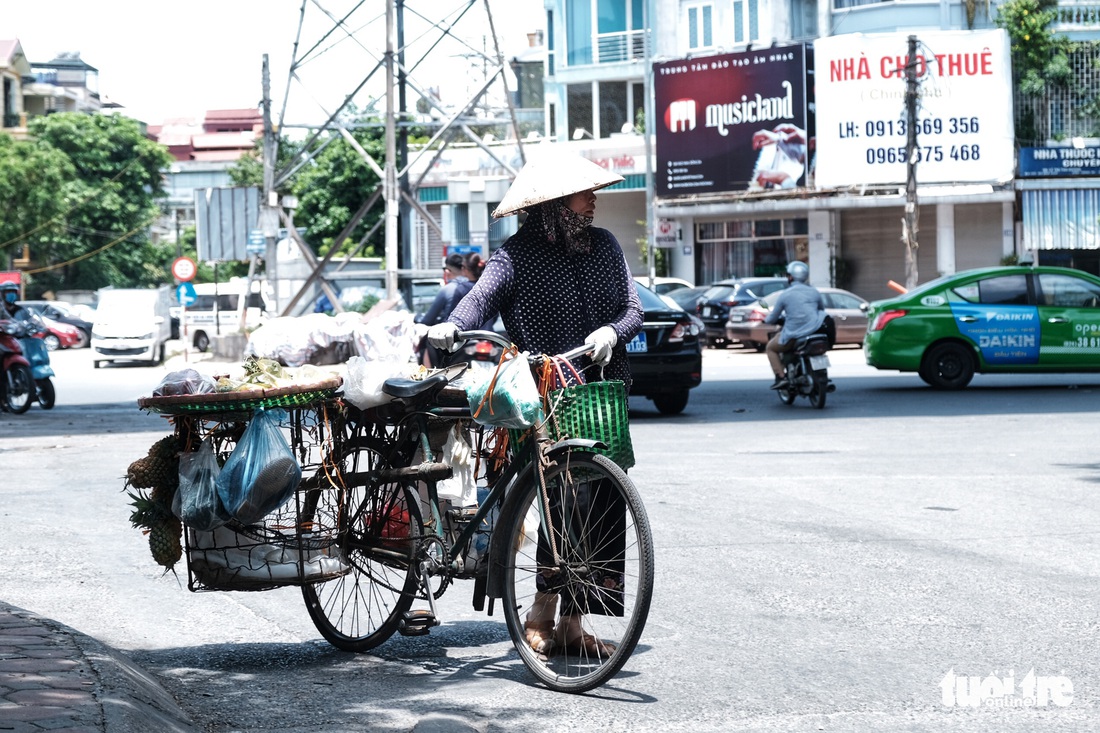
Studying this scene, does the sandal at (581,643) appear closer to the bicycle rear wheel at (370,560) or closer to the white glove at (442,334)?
the bicycle rear wheel at (370,560)

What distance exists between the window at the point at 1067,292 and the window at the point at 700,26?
31332 mm

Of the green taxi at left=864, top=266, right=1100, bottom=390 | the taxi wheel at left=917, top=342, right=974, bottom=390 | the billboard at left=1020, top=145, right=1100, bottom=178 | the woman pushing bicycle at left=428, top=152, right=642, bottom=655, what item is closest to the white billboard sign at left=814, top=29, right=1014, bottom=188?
the billboard at left=1020, top=145, right=1100, bottom=178

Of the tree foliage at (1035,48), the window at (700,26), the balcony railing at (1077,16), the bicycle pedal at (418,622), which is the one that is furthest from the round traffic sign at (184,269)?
the bicycle pedal at (418,622)

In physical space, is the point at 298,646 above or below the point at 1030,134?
below

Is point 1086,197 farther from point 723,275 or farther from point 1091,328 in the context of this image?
point 1091,328

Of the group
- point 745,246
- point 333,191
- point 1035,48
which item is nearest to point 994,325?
point 1035,48

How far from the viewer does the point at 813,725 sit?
452cm

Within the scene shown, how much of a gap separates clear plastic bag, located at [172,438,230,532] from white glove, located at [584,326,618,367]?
1.41 metres

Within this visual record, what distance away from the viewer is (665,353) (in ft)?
52.5

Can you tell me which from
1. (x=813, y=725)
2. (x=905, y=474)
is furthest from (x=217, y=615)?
(x=905, y=474)

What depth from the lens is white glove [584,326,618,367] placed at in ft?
17.0

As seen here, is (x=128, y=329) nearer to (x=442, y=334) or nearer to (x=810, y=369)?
(x=810, y=369)

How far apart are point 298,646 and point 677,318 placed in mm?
10617

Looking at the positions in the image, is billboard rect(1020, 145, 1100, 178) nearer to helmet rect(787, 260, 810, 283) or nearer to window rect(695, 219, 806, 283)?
window rect(695, 219, 806, 283)
